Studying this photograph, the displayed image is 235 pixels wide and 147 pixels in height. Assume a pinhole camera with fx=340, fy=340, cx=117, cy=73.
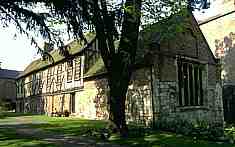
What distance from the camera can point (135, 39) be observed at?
52.0 feet

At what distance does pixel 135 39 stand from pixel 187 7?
278 cm

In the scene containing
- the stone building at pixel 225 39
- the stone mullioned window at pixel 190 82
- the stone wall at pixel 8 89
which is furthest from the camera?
the stone wall at pixel 8 89

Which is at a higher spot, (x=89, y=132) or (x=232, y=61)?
(x=232, y=61)

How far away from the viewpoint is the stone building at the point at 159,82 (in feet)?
67.0

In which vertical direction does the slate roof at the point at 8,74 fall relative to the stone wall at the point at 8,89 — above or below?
above

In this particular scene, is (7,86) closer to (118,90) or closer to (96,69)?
(96,69)

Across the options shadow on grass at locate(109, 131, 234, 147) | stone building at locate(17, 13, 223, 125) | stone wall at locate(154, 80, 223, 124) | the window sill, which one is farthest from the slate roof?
shadow on grass at locate(109, 131, 234, 147)

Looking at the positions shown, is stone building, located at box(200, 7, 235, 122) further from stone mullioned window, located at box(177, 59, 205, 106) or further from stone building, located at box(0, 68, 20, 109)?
stone building, located at box(0, 68, 20, 109)

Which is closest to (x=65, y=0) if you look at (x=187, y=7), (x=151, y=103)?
(x=187, y=7)

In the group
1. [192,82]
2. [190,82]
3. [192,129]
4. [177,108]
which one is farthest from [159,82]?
[192,82]

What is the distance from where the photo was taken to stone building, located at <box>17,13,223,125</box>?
20422 millimetres

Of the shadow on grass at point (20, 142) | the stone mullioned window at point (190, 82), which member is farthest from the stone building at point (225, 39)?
the shadow on grass at point (20, 142)

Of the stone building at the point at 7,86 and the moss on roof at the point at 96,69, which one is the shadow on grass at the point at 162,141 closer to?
the moss on roof at the point at 96,69

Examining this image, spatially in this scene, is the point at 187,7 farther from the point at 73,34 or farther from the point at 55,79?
the point at 55,79
